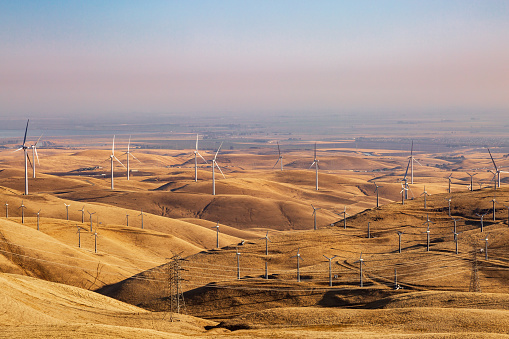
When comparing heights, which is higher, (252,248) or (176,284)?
(176,284)

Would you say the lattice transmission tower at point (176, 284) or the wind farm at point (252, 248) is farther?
the wind farm at point (252, 248)

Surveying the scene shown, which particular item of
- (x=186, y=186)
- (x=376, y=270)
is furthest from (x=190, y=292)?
(x=186, y=186)

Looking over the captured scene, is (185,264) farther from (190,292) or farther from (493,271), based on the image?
(493,271)

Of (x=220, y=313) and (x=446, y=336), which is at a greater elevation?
(x=446, y=336)

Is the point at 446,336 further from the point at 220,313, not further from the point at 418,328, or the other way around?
the point at 220,313

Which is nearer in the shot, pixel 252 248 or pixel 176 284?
pixel 176 284

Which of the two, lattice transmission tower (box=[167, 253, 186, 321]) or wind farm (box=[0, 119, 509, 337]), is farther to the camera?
wind farm (box=[0, 119, 509, 337])

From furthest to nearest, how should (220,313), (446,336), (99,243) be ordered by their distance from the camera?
(99,243), (220,313), (446,336)

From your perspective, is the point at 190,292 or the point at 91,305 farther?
the point at 190,292

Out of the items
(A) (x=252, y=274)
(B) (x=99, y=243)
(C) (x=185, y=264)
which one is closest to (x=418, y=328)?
(A) (x=252, y=274)

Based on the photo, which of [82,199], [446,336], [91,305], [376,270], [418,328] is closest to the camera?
[446,336]
